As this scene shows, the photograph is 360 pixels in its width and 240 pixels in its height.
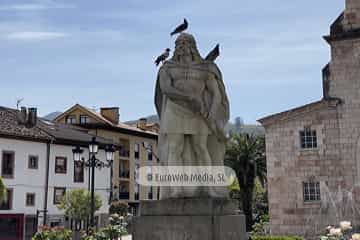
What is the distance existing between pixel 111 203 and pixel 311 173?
20144mm

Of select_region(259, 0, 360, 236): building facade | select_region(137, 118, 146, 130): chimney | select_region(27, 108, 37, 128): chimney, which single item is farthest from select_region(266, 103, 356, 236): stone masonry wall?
select_region(137, 118, 146, 130): chimney

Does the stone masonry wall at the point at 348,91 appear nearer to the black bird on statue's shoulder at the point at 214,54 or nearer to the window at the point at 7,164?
the black bird on statue's shoulder at the point at 214,54

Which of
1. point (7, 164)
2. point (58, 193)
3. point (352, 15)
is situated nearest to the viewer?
point (352, 15)

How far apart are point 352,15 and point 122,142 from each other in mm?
30947

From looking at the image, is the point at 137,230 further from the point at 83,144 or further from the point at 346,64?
the point at 83,144

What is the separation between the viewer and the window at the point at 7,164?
103ft

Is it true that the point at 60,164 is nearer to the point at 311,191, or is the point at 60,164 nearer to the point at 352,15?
the point at 311,191

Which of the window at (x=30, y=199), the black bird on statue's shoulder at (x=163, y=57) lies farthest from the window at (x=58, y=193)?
the black bird on statue's shoulder at (x=163, y=57)

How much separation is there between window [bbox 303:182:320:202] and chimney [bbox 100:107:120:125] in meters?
30.5

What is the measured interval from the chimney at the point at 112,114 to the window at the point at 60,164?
16632mm

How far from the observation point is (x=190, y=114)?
730cm

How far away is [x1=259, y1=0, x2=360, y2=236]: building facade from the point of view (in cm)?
2325

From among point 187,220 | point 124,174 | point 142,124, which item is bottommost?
point 187,220

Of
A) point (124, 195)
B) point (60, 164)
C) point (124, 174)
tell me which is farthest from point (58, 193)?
point (124, 174)
